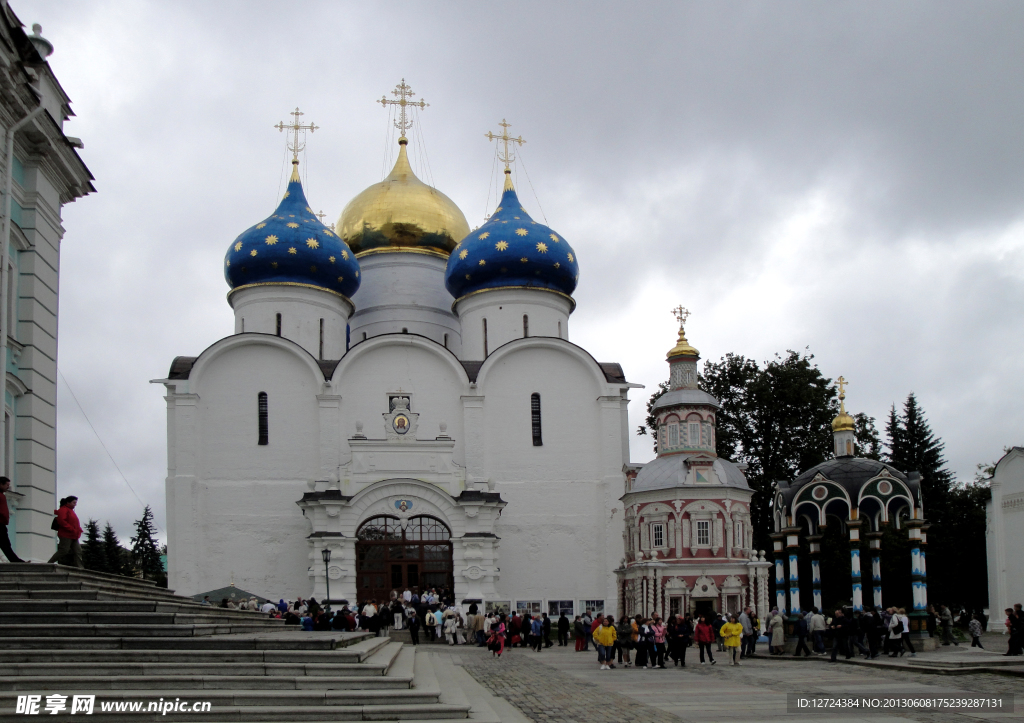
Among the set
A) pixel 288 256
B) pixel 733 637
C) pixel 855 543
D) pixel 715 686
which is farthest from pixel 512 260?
pixel 715 686

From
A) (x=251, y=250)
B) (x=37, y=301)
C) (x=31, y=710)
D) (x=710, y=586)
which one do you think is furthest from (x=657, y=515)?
(x=31, y=710)

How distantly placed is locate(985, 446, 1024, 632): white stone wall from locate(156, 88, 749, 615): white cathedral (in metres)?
7.11

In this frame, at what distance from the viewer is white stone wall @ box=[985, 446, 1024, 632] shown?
2728 cm

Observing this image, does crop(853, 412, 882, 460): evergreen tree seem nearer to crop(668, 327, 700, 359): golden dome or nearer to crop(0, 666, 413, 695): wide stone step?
crop(668, 327, 700, 359): golden dome

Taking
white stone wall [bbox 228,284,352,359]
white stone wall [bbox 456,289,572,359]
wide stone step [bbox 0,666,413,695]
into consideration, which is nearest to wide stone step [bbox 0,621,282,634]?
wide stone step [bbox 0,666,413,695]

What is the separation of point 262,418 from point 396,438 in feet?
11.6

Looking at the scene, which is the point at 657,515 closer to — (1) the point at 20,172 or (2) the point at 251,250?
(2) the point at 251,250

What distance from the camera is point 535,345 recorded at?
2909cm

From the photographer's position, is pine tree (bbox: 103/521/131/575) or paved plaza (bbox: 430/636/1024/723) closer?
paved plaza (bbox: 430/636/1024/723)

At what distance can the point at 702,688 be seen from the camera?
12648mm

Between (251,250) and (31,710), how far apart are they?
23307 millimetres

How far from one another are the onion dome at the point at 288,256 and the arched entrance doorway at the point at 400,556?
735cm

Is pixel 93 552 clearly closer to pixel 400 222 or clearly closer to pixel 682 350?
pixel 400 222

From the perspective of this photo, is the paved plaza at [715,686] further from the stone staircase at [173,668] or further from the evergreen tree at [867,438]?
the evergreen tree at [867,438]
